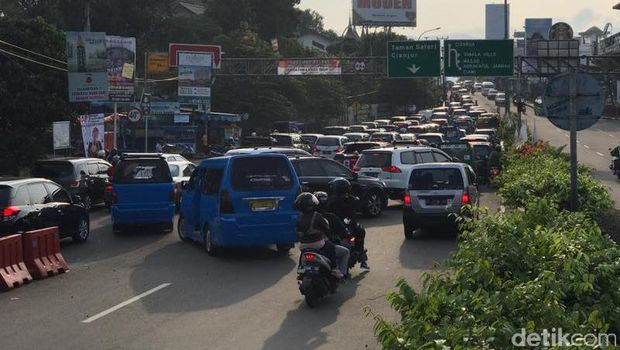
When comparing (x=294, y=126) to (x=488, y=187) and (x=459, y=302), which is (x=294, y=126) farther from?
(x=459, y=302)

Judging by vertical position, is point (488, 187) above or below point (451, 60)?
below

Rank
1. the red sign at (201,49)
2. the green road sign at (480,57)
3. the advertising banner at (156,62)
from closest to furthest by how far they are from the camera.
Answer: the green road sign at (480,57)
the red sign at (201,49)
the advertising banner at (156,62)

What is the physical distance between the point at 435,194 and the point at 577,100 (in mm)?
5740

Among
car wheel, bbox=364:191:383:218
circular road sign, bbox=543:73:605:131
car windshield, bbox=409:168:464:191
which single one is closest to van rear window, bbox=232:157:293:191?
car windshield, bbox=409:168:464:191

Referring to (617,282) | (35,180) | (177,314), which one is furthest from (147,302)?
(617,282)

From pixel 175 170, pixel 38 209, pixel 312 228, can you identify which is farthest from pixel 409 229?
pixel 175 170

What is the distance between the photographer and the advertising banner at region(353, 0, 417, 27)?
4205 inches

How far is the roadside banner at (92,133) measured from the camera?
31625 mm

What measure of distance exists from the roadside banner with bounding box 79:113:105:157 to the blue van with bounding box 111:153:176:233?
1451 centimetres

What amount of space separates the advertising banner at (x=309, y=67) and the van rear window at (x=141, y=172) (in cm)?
3186

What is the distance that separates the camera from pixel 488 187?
1146 inches

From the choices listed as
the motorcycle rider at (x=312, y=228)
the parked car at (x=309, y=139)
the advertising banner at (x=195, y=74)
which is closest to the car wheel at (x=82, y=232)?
the motorcycle rider at (x=312, y=228)

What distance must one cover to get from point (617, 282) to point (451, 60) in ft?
116

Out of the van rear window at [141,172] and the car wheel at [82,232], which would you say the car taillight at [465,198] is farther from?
the car wheel at [82,232]
